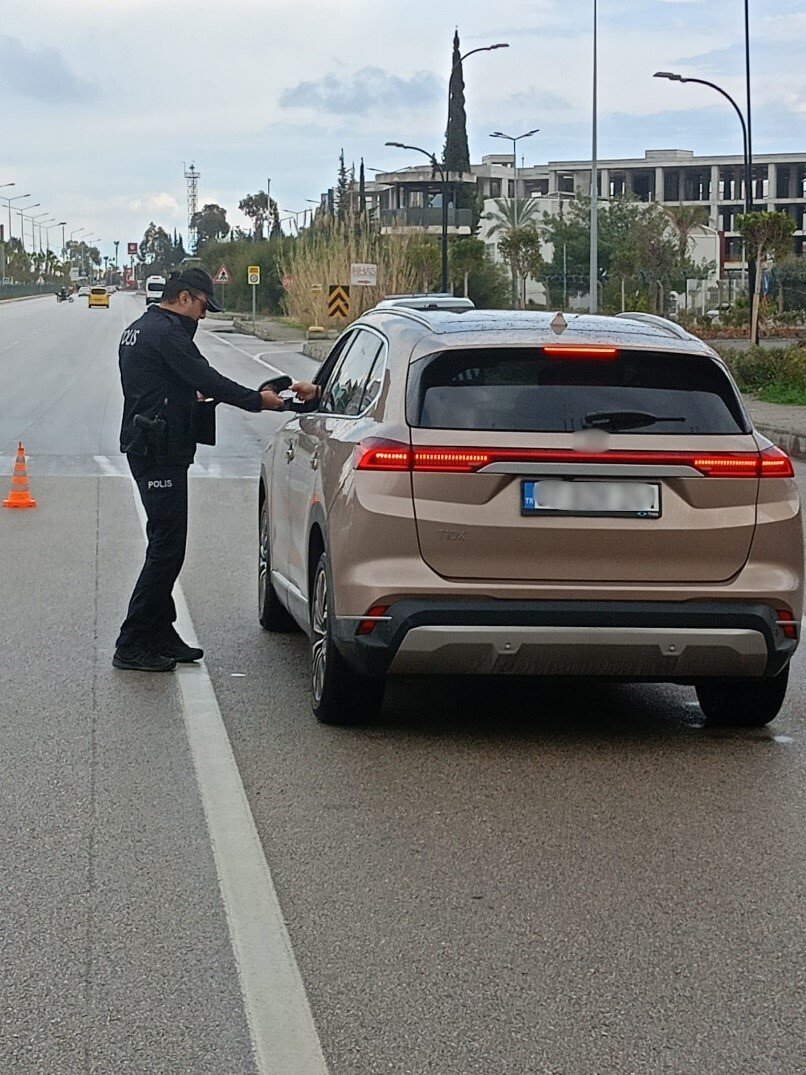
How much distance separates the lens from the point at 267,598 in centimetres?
970

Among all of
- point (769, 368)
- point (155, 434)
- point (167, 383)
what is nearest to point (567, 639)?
point (155, 434)

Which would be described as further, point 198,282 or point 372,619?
point 198,282

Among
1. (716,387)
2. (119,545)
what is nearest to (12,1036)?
(716,387)

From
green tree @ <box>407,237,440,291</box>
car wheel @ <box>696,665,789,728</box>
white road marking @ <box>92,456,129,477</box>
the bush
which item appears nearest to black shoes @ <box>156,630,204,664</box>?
car wheel @ <box>696,665,789,728</box>

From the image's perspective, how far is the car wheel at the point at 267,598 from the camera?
9.62 meters

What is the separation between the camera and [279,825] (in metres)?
6.06

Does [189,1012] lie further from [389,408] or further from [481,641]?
[389,408]

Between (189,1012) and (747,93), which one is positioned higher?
(747,93)

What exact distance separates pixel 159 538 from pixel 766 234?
31.5 metres

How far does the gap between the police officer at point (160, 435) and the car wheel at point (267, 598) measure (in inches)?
36.0

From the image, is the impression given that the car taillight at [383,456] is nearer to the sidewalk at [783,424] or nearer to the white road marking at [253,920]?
the white road marking at [253,920]

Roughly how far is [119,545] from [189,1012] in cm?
905

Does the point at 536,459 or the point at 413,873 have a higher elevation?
the point at 536,459

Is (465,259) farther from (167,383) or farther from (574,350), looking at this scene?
(574,350)
